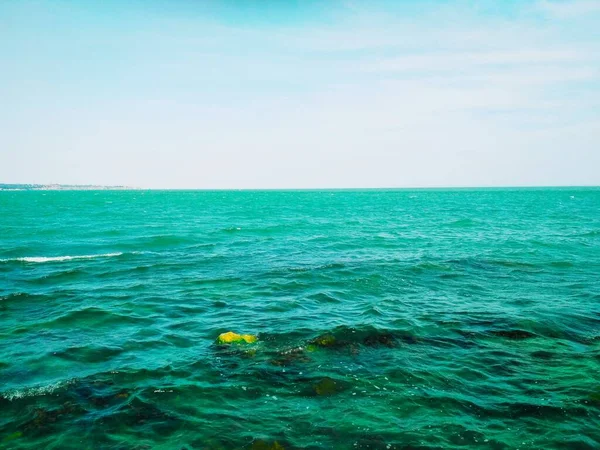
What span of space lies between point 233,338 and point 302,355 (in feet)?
10.2

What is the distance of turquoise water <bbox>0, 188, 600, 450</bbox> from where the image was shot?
31.7 feet

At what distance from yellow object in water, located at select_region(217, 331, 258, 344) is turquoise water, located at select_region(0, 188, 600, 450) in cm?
44

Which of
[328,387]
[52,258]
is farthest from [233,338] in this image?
[52,258]

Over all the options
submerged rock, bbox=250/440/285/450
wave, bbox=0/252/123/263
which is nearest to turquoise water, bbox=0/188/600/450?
submerged rock, bbox=250/440/285/450

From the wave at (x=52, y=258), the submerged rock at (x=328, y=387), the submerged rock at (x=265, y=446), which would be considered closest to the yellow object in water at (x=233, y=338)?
the submerged rock at (x=328, y=387)

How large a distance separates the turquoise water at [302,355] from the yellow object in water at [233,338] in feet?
1.44

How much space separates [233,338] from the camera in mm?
15289

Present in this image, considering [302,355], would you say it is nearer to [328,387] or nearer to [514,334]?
[328,387]

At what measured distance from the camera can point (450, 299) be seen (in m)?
20.7

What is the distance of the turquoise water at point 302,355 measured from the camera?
9.67 meters

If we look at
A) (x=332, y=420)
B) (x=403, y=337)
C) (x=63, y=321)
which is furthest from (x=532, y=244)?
(x=63, y=321)

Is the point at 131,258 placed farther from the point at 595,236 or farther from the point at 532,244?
the point at 595,236

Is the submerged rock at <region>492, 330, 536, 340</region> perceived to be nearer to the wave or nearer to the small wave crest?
the small wave crest

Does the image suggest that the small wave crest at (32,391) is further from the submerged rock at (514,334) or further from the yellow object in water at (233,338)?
the submerged rock at (514,334)
